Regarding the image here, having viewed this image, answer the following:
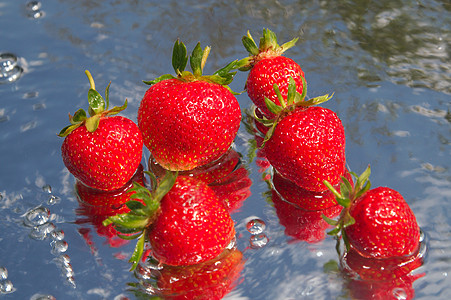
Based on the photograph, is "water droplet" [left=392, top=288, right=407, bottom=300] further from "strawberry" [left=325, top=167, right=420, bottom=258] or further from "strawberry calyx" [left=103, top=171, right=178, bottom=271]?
"strawberry calyx" [left=103, top=171, right=178, bottom=271]

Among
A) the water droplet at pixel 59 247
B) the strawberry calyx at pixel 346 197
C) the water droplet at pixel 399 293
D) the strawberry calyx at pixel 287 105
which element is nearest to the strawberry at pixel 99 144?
the water droplet at pixel 59 247

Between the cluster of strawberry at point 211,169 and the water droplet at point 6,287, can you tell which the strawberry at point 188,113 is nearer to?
the cluster of strawberry at point 211,169

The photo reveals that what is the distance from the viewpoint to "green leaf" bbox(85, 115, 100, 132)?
1025 millimetres

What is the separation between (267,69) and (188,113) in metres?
0.19

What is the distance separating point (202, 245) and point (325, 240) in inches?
8.5

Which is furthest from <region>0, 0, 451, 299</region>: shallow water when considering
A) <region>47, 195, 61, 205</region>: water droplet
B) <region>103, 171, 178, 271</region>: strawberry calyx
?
<region>103, 171, 178, 271</region>: strawberry calyx

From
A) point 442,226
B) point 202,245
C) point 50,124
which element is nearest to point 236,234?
point 202,245

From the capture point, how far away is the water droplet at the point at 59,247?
3.39 ft

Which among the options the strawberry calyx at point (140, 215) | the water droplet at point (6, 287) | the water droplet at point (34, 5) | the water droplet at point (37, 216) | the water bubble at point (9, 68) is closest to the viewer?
the strawberry calyx at point (140, 215)

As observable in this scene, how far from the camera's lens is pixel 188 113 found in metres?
1.04

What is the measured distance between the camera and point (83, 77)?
1384mm

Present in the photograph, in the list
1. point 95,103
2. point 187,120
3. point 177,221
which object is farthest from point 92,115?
point 177,221

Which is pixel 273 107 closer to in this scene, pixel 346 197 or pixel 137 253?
pixel 346 197

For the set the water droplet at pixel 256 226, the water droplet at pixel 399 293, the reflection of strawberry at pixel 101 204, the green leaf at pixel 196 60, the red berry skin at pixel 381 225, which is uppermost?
the green leaf at pixel 196 60
